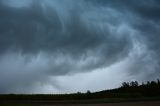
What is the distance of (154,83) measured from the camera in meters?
72.2

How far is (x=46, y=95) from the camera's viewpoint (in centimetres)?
6341

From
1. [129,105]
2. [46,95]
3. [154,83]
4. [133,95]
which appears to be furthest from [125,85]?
[129,105]

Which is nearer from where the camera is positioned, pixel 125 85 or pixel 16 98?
pixel 16 98

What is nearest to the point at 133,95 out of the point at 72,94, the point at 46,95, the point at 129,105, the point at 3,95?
the point at 72,94

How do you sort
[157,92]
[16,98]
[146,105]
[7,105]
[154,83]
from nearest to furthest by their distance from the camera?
[146,105] < [7,105] < [16,98] < [157,92] < [154,83]

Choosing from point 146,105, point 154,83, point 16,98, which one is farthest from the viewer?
point 154,83

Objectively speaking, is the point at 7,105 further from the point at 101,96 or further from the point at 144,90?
the point at 144,90

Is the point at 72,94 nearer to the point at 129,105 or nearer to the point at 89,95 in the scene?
the point at 89,95

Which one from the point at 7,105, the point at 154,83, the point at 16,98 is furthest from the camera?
the point at 154,83

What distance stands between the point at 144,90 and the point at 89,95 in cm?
1283

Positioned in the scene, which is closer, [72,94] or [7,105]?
[7,105]

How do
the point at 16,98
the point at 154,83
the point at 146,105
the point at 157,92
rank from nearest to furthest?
1. the point at 146,105
2. the point at 16,98
3. the point at 157,92
4. the point at 154,83

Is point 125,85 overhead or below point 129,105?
overhead

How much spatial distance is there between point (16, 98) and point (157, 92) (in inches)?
1206
